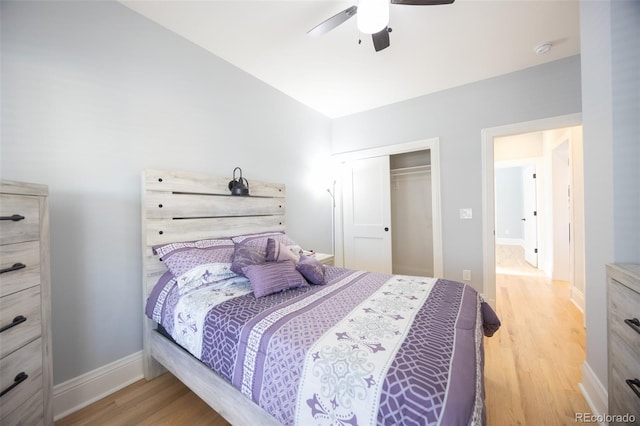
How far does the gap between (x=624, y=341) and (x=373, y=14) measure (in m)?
2.06

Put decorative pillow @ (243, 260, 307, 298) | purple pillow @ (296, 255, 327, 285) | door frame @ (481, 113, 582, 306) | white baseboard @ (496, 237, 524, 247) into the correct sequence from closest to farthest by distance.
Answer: decorative pillow @ (243, 260, 307, 298), purple pillow @ (296, 255, 327, 285), door frame @ (481, 113, 582, 306), white baseboard @ (496, 237, 524, 247)

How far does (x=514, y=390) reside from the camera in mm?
1568

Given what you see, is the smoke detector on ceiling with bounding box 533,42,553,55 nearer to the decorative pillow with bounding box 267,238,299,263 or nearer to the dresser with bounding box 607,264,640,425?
the dresser with bounding box 607,264,640,425

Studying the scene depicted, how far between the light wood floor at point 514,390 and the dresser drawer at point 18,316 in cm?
81

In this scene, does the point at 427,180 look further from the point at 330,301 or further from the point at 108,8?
the point at 108,8

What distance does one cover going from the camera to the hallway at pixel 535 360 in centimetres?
141

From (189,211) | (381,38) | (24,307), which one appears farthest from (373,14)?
(24,307)

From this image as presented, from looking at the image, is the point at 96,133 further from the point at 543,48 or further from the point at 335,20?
the point at 543,48

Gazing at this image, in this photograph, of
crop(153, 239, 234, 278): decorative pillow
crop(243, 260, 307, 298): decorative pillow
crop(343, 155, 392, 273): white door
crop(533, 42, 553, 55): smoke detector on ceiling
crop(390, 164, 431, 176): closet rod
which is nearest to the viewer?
crop(243, 260, 307, 298): decorative pillow

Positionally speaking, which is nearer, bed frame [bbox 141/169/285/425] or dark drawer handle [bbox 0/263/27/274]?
dark drawer handle [bbox 0/263/27/274]

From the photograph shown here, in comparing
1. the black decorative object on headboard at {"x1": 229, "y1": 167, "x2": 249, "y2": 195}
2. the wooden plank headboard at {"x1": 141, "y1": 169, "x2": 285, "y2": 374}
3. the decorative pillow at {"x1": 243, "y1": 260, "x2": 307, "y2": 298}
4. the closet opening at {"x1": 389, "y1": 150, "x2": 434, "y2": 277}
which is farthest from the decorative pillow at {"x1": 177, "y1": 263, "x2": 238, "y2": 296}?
the closet opening at {"x1": 389, "y1": 150, "x2": 434, "y2": 277}

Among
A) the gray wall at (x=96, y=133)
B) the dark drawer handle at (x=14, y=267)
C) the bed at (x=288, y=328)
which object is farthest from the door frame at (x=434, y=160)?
the dark drawer handle at (x=14, y=267)

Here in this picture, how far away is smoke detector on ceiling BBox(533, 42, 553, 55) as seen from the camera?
216 cm

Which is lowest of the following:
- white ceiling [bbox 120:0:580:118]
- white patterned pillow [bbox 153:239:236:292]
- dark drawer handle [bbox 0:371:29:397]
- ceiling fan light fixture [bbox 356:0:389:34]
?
dark drawer handle [bbox 0:371:29:397]
